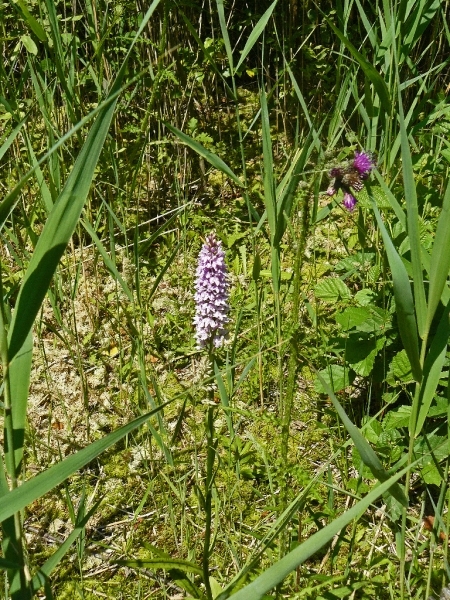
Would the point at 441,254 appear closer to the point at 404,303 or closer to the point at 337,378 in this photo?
the point at 404,303

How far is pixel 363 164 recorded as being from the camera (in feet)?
3.48

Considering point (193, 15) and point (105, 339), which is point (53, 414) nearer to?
point (105, 339)

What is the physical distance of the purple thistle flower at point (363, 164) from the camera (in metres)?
1.03

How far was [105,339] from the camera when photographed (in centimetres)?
215

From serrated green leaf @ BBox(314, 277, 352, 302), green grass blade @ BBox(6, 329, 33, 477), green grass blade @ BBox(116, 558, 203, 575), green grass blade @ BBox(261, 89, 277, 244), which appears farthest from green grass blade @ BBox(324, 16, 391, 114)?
green grass blade @ BBox(116, 558, 203, 575)

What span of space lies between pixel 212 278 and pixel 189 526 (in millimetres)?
544

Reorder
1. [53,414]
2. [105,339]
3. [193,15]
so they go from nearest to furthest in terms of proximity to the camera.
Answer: [53,414]
[105,339]
[193,15]

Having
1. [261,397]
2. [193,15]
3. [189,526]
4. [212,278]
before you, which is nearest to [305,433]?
[261,397]

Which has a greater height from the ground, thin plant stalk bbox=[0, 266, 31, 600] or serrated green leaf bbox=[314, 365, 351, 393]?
thin plant stalk bbox=[0, 266, 31, 600]

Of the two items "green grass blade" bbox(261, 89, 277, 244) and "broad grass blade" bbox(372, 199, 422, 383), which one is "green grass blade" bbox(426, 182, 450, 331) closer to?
"broad grass blade" bbox(372, 199, 422, 383)

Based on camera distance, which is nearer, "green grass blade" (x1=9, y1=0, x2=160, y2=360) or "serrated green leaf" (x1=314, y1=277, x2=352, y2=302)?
"green grass blade" (x1=9, y1=0, x2=160, y2=360)

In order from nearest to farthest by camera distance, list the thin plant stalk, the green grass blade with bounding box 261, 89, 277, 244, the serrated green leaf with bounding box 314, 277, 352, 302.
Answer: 1. the thin plant stalk
2. the green grass blade with bounding box 261, 89, 277, 244
3. the serrated green leaf with bounding box 314, 277, 352, 302

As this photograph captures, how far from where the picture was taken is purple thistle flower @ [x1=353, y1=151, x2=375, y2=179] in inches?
40.6

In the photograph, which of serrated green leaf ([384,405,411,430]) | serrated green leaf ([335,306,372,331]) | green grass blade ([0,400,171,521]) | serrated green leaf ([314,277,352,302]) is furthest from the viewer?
serrated green leaf ([314,277,352,302])
